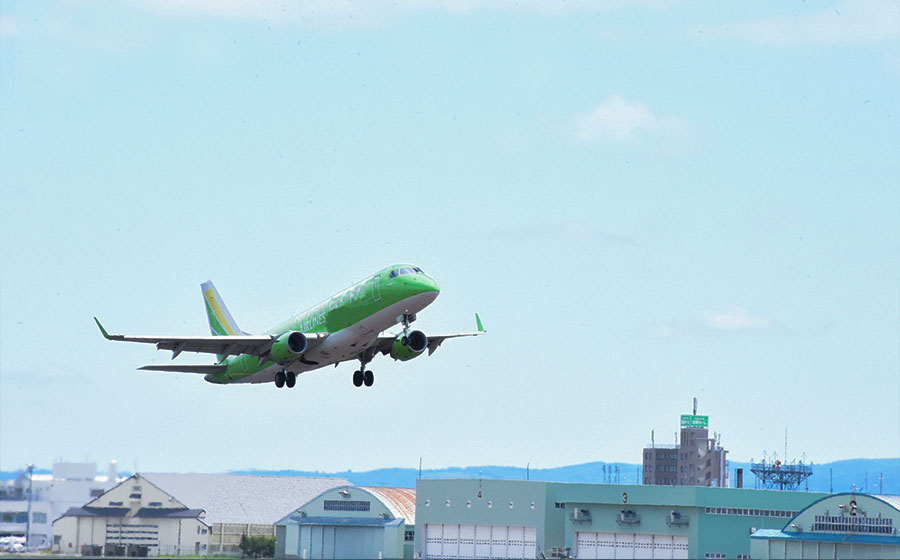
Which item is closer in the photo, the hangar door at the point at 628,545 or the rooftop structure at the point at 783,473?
the hangar door at the point at 628,545

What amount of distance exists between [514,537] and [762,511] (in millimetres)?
19437

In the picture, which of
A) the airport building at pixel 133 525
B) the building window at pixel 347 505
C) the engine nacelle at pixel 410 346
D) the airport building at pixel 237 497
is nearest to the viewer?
the engine nacelle at pixel 410 346

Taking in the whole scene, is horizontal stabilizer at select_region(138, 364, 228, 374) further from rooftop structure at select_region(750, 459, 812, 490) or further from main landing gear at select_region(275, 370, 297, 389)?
rooftop structure at select_region(750, 459, 812, 490)

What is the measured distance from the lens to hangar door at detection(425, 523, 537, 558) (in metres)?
112

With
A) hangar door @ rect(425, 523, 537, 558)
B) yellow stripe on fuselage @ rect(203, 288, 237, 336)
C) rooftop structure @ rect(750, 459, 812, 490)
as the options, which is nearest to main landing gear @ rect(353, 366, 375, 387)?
yellow stripe on fuselage @ rect(203, 288, 237, 336)

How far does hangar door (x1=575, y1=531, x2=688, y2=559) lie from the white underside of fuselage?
38584mm

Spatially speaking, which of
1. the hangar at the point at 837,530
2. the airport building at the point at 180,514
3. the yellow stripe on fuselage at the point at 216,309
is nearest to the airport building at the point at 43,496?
the airport building at the point at 180,514

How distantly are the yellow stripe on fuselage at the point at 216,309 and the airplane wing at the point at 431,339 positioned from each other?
64.3 ft

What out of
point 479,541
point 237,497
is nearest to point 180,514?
point 237,497

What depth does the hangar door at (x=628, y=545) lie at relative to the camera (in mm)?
109062

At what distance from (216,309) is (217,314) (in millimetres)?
570

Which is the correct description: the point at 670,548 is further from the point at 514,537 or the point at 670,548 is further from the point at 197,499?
the point at 197,499

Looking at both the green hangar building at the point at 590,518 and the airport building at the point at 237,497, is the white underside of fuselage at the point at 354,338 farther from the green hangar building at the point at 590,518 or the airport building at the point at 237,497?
the green hangar building at the point at 590,518

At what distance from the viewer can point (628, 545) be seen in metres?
111
